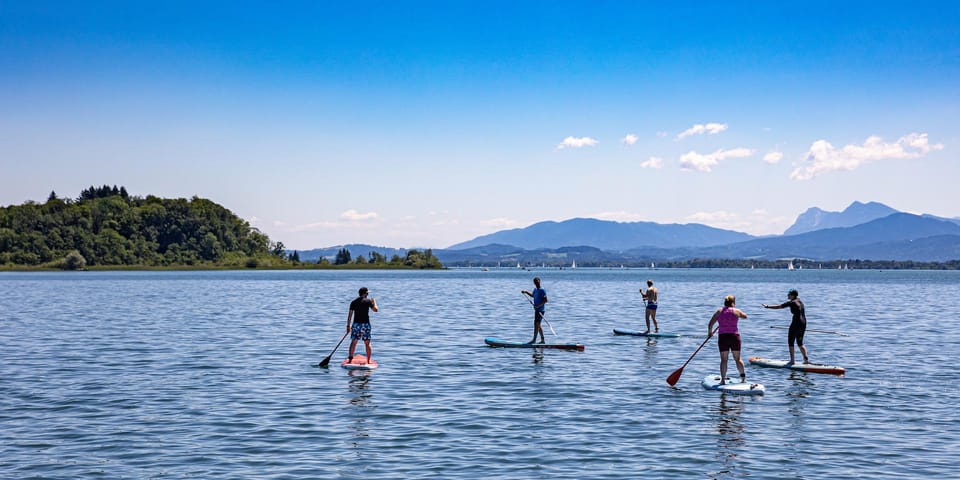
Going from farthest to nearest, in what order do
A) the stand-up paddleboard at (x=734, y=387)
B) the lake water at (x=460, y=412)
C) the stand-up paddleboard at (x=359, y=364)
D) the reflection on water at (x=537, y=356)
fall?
the reflection on water at (x=537, y=356) < the stand-up paddleboard at (x=359, y=364) < the stand-up paddleboard at (x=734, y=387) < the lake water at (x=460, y=412)

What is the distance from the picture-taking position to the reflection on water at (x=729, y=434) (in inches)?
673

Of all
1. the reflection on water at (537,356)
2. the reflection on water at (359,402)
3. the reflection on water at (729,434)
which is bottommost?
the reflection on water at (729,434)

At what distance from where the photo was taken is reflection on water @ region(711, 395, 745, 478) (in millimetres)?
17094

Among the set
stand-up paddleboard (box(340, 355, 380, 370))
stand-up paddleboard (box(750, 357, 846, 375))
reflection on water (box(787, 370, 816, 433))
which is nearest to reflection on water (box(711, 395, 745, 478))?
reflection on water (box(787, 370, 816, 433))

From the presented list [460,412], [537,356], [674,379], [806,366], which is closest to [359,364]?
[537,356]

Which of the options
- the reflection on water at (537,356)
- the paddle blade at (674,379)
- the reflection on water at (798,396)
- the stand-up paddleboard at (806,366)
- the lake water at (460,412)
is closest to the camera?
the lake water at (460,412)

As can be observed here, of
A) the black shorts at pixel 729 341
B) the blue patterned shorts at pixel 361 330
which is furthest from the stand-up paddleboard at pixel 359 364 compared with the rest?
the black shorts at pixel 729 341

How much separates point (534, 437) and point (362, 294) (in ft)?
40.9

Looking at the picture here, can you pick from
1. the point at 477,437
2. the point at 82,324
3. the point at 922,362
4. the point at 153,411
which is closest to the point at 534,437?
the point at 477,437

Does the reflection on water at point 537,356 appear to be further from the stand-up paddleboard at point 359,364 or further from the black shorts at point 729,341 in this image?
the black shorts at point 729,341

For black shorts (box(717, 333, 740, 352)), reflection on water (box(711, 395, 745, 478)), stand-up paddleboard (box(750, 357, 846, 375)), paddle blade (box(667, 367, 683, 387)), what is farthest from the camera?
stand-up paddleboard (box(750, 357, 846, 375))

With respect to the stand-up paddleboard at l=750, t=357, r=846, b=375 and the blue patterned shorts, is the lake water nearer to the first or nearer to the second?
the stand-up paddleboard at l=750, t=357, r=846, b=375

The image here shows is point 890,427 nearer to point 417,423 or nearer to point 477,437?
point 477,437

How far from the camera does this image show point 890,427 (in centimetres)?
2083
